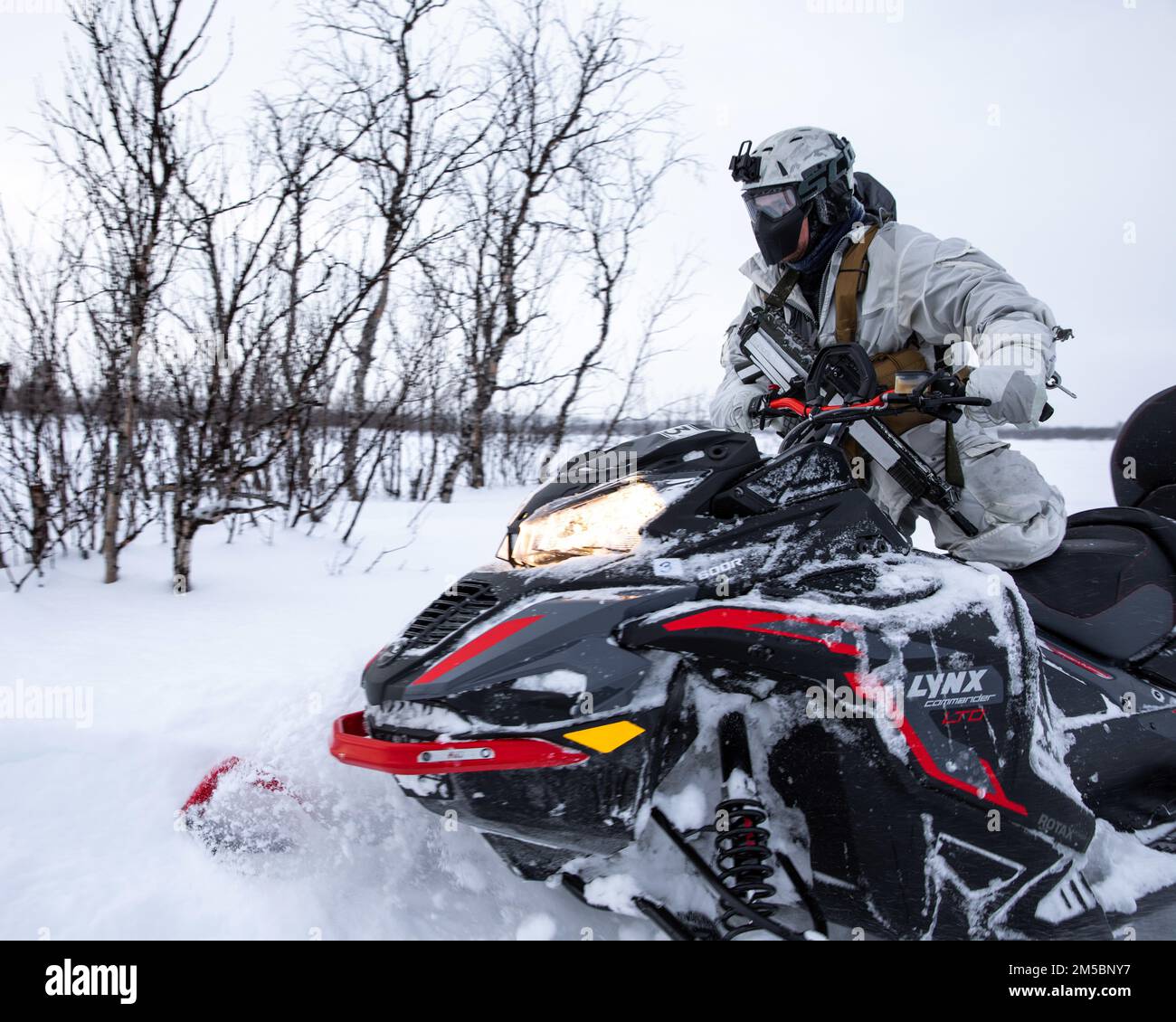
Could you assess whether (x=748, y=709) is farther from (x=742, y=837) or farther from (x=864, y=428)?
(x=864, y=428)

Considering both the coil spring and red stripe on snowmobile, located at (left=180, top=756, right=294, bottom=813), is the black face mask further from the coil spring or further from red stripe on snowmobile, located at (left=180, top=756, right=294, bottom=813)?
red stripe on snowmobile, located at (left=180, top=756, right=294, bottom=813)

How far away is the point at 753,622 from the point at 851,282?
137 centimetres

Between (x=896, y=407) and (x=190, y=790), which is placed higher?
(x=896, y=407)

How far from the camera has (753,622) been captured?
1615 millimetres

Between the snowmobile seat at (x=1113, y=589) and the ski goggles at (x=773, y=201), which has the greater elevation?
the ski goggles at (x=773, y=201)

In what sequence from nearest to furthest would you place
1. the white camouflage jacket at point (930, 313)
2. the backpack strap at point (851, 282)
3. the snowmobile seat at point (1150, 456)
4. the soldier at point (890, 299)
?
the white camouflage jacket at point (930, 313) → the soldier at point (890, 299) → the backpack strap at point (851, 282) → the snowmobile seat at point (1150, 456)

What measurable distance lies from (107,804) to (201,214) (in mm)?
3231

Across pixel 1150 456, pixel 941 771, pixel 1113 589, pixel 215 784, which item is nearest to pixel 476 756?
pixel 941 771

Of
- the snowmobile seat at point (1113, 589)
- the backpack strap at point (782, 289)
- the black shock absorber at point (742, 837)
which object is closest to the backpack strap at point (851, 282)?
the backpack strap at point (782, 289)

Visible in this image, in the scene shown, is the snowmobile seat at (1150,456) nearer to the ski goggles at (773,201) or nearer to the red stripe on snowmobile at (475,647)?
the ski goggles at (773,201)

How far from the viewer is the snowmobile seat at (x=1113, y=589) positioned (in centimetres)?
233

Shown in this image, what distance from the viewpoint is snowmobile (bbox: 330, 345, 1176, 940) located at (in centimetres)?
157

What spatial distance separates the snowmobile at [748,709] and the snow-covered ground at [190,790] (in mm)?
459

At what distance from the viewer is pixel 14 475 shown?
174 inches
